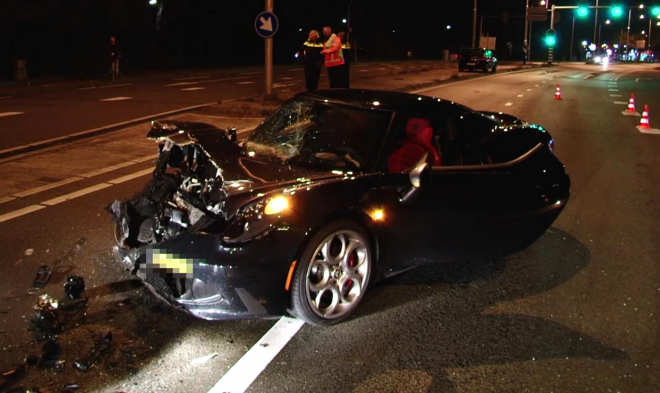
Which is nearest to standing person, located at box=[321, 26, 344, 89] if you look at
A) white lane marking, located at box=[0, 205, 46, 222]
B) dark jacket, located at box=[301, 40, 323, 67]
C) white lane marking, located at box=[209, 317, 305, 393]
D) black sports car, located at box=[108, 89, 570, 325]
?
dark jacket, located at box=[301, 40, 323, 67]

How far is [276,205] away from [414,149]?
141 centimetres

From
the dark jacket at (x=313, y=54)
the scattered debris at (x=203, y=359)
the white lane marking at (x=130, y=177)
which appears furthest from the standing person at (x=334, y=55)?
the scattered debris at (x=203, y=359)

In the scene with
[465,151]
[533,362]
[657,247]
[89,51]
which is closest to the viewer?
[533,362]

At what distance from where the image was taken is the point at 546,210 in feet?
18.0

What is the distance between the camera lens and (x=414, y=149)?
491cm

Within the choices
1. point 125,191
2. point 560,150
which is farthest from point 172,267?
point 560,150

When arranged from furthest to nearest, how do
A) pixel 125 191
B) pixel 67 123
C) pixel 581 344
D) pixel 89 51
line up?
1. pixel 89 51
2. pixel 67 123
3. pixel 125 191
4. pixel 581 344

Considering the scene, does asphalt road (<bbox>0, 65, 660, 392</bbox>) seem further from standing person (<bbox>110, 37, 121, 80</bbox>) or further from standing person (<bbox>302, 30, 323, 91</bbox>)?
standing person (<bbox>110, 37, 121, 80</bbox>)

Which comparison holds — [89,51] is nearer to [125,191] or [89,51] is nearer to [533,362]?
Answer: [125,191]

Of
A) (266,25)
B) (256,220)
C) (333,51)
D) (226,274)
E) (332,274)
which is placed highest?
(266,25)

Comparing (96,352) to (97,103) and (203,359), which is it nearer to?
(203,359)

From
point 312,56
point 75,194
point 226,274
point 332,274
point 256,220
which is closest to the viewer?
point 226,274

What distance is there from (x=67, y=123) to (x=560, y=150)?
32.1 ft

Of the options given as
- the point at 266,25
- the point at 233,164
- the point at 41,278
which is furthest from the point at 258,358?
the point at 266,25
